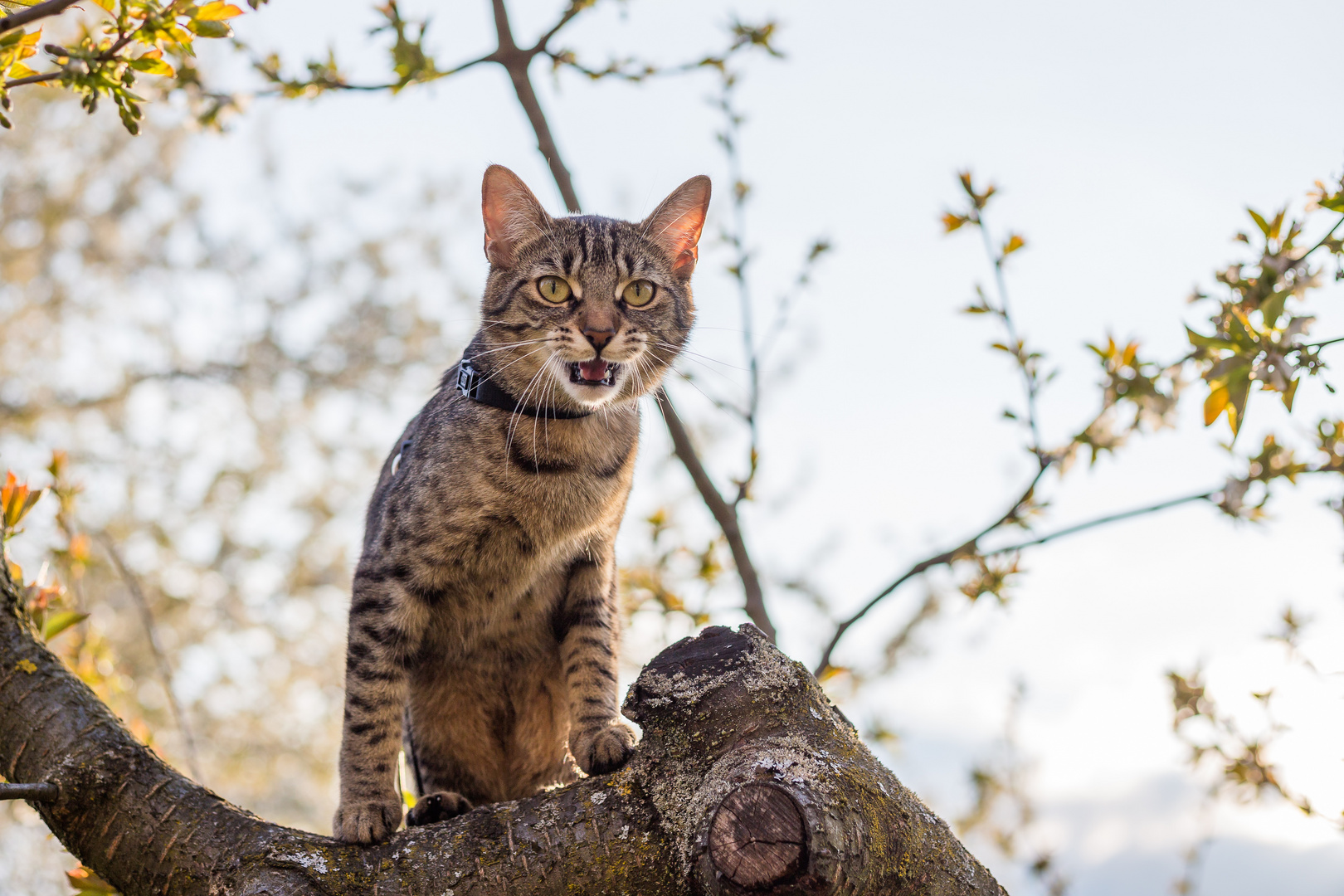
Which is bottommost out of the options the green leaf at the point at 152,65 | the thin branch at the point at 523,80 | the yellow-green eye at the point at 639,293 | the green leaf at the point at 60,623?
the green leaf at the point at 60,623

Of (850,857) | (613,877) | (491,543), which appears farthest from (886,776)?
(491,543)

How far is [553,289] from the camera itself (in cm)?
291

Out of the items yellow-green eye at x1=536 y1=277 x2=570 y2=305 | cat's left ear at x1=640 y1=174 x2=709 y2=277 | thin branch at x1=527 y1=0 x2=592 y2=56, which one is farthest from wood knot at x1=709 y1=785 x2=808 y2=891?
thin branch at x1=527 y1=0 x2=592 y2=56

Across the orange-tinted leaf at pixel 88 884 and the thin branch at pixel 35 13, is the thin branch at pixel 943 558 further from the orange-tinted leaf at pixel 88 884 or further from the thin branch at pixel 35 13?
the thin branch at pixel 35 13

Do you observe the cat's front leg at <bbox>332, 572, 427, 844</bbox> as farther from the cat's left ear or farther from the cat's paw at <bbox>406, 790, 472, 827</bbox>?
the cat's left ear

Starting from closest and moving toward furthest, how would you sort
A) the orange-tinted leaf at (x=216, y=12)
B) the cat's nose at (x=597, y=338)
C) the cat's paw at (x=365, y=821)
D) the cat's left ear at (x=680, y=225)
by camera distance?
the orange-tinted leaf at (x=216, y=12), the cat's paw at (x=365, y=821), the cat's nose at (x=597, y=338), the cat's left ear at (x=680, y=225)

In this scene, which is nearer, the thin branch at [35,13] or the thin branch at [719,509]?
the thin branch at [35,13]

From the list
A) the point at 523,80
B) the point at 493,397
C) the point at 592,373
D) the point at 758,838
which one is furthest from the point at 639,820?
the point at 523,80

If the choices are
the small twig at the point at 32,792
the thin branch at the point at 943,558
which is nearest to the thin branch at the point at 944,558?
the thin branch at the point at 943,558

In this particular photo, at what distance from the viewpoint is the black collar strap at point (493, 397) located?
283 cm

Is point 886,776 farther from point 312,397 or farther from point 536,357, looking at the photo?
point 312,397

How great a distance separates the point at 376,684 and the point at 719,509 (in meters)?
1.21

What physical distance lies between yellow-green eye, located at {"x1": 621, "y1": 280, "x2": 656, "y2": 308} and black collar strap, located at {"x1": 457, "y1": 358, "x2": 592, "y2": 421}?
39 centimetres

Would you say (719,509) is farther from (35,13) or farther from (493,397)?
(35,13)
